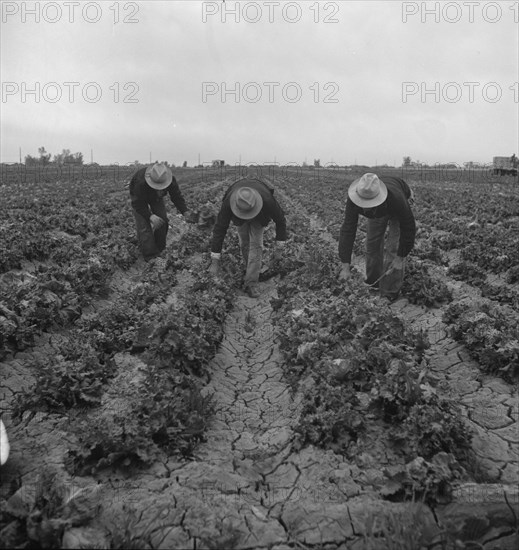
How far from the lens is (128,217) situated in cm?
1411

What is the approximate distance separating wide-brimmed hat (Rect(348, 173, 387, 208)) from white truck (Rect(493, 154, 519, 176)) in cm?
4197

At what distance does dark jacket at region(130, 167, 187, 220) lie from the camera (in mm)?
8844

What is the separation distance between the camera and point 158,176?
8.56 m

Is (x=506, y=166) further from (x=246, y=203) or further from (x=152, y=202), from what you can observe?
(x=246, y=203)

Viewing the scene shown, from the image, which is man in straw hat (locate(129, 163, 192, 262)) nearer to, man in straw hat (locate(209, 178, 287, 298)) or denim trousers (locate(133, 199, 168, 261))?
denim trousers (locate(133, 199, 168, 261))

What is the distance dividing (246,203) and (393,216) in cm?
206

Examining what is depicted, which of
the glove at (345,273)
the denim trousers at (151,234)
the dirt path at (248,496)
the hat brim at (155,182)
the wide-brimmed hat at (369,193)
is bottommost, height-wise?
the dirt path at (248,496)

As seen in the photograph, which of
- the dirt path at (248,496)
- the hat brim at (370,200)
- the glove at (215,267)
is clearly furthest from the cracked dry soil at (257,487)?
the glove at (215,267)

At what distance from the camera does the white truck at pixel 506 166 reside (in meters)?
43.2

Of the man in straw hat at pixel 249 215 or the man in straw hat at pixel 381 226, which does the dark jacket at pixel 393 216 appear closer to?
the man in straw hat at pixel 381 226

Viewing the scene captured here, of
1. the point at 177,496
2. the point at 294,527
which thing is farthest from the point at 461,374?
the point at 177,496

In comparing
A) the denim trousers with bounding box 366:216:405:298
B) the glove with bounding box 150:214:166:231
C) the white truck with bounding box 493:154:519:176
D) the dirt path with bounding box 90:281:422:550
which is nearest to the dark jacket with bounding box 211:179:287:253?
the denim trousers with bounding box 366:216:405:298

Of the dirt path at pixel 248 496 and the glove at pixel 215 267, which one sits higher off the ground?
the glove at pixel 215 267

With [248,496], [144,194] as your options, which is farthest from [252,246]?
[248,496]
